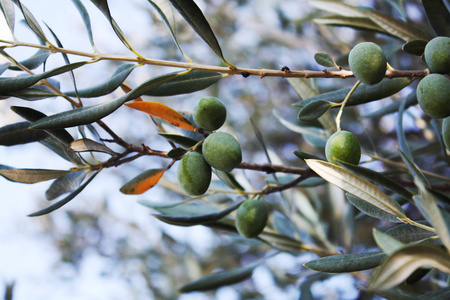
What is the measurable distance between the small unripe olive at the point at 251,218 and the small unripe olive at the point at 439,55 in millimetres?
604

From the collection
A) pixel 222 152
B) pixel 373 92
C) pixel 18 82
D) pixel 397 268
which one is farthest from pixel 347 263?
pixel 18 82

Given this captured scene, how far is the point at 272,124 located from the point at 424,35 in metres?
3.74

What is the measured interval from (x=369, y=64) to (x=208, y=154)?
0.42 metres

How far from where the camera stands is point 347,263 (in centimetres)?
81

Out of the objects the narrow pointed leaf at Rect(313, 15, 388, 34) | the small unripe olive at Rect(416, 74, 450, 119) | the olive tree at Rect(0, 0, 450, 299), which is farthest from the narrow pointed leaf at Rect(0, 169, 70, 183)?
the narrow pointed leaf at Rect(313, 15, 388, 34)

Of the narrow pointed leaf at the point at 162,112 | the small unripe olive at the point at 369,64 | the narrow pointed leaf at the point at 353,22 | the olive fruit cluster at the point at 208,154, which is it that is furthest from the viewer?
the narrow pointed leaf at the point at 353,22

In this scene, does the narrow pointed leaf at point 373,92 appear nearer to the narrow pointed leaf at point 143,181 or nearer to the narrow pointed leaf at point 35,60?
the narrow pointed leaf at point 143,181

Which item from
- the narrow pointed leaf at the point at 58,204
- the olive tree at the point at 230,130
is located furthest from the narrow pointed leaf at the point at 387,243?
the narrow pointed leaf at the point at 58,204

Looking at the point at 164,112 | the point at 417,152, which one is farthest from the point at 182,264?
the point at 164,112

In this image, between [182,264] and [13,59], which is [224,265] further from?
[13,59]

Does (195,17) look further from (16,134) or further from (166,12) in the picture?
(16,134)

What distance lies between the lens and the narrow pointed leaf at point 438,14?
112 centimetres

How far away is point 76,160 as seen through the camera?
3.78 feet

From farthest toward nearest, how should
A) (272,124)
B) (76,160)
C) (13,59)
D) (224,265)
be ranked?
(272,124)
(224,265)
(76,160)
(13,59)
